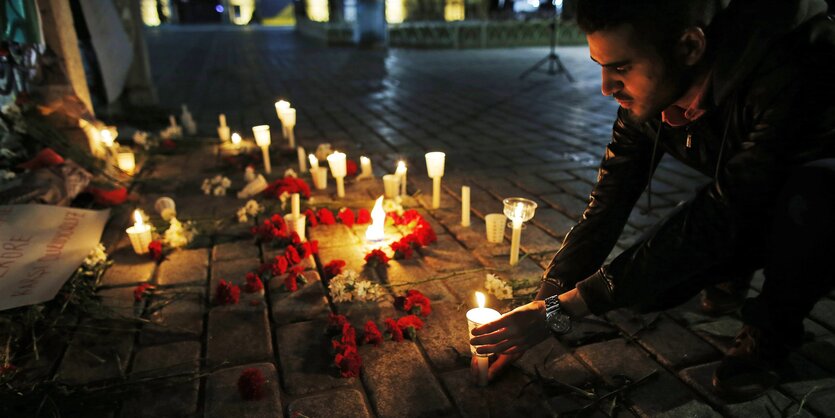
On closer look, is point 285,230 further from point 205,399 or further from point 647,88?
point 647,88

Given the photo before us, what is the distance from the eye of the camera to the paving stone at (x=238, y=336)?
212 centimetres

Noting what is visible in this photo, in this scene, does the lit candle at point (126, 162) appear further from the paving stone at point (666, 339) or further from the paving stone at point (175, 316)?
the paving stone at point (666, 339)

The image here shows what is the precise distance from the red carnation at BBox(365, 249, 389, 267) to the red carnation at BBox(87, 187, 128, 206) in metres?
2.05

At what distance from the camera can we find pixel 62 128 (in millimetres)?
4473

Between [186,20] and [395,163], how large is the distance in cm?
Result: 4237

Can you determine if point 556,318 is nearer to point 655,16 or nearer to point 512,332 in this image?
point 512,332

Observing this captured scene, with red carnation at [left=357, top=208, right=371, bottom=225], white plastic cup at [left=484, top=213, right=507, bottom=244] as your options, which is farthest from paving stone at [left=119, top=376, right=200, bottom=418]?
white plastic cup at [left=484, top=213, right=507, bottom=244]

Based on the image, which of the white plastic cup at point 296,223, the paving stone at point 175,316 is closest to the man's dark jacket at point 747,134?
the paving stone at point 175,316

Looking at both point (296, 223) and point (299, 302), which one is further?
point (296, 223)

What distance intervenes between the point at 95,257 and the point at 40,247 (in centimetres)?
28

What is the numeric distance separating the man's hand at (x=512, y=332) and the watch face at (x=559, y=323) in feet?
0.10

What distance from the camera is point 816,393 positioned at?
1844 millimetres

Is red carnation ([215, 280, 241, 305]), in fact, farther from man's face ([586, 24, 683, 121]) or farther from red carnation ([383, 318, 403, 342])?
man's face ([586, 24, 683, 121])

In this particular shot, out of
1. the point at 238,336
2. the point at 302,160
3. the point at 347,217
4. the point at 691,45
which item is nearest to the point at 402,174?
the point at 347,217
